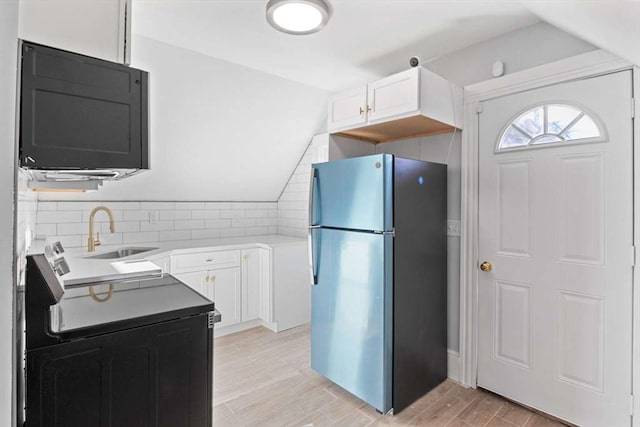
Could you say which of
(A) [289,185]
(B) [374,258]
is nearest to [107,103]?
(B) [374,258]

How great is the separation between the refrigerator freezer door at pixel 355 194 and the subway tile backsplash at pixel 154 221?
1.81 meters

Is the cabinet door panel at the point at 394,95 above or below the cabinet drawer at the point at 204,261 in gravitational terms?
above

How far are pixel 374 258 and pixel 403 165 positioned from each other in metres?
0.61

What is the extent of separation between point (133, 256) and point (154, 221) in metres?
0.86

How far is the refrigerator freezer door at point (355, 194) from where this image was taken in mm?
2143

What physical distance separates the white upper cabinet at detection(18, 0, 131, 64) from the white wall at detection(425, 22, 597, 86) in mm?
2186

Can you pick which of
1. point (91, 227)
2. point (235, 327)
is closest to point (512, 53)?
point (235, 327)

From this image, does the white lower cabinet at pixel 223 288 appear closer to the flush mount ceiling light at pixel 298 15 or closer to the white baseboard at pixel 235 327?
the white baseboard at pixel 235 327

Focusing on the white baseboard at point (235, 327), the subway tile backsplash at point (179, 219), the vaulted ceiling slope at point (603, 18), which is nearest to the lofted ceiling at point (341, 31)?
the vaulted ceiling slope at point (603, 18)

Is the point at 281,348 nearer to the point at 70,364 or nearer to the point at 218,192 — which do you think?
the point at 218,192

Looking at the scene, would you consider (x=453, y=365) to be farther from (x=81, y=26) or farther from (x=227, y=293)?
(x=81, y=26)

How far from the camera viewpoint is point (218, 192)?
155 inches

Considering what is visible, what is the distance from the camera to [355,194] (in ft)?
→ 7.55

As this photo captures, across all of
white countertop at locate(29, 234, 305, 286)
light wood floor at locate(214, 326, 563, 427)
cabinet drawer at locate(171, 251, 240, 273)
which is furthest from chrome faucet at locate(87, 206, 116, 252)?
light wood floor at locate(214, 326, 563, 427)
